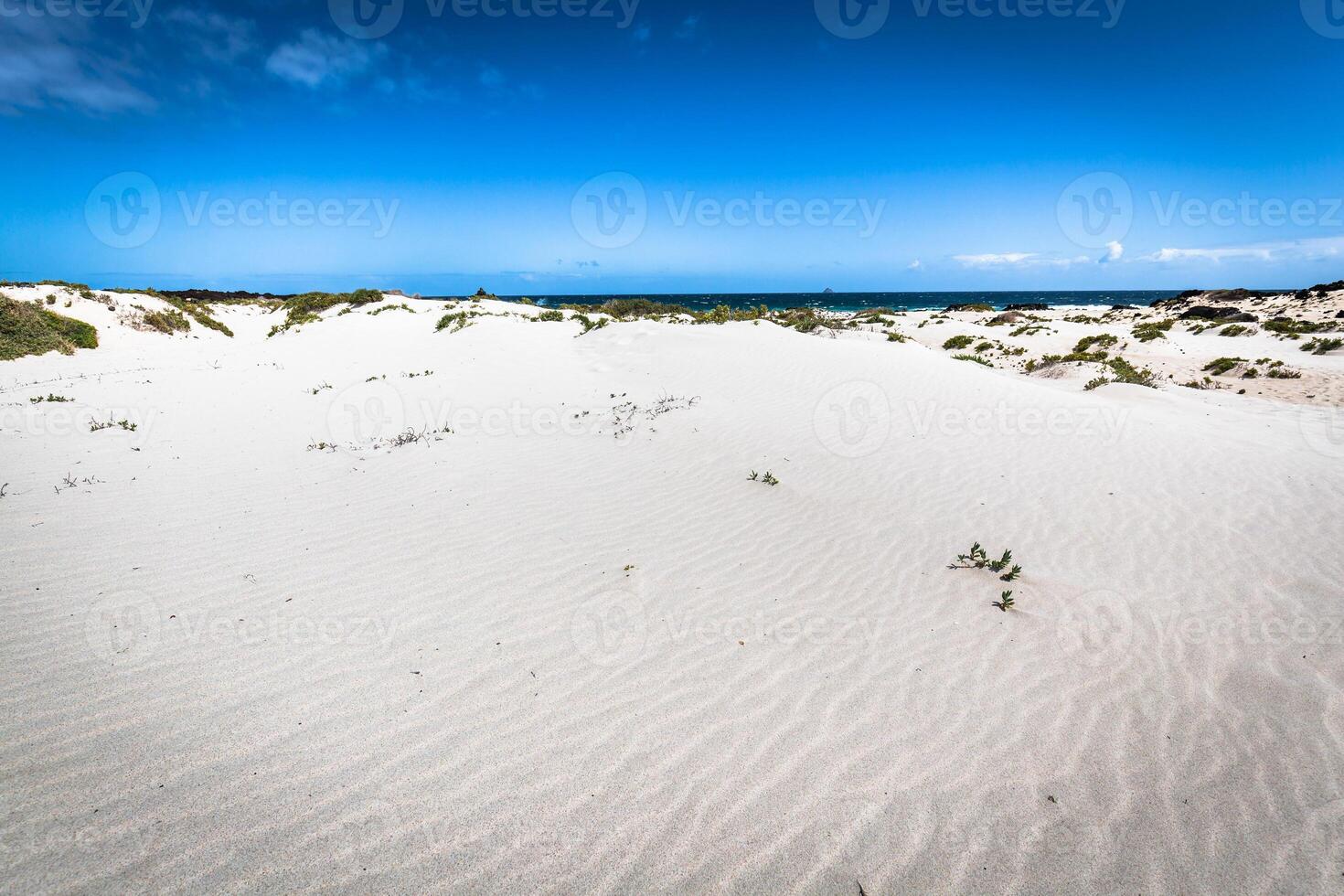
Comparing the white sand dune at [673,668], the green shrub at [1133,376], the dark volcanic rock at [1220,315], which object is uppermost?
the dark volcanic rock at [1220,315]

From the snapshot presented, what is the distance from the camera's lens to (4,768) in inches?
108

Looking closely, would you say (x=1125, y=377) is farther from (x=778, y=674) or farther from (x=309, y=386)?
(x=309, y=386)

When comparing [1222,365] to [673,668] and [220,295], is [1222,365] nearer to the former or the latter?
[673,668]

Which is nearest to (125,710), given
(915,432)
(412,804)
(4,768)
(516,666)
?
(4,768)

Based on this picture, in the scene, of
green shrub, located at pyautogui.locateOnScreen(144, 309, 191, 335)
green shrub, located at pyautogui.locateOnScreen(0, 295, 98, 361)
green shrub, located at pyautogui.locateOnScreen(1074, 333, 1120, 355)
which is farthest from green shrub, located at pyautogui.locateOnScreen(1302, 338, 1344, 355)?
green shrub, located at pyautogui.locateOnScreen(144, 309, 191, 335)

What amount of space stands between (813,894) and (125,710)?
4.00 meters

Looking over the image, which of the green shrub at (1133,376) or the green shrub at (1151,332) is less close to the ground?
the green shrub at (1151,332)

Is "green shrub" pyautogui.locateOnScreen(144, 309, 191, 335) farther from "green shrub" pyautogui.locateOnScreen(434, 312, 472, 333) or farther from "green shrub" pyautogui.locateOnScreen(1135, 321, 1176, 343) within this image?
"green shrub" pyautogui.locateOnScreen(1135, 321, 1176, 343)

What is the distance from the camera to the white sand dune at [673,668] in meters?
2.57

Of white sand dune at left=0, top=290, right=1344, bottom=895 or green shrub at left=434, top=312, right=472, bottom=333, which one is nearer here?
white sand dune at left=0, top=290, right=1344, bottom=895

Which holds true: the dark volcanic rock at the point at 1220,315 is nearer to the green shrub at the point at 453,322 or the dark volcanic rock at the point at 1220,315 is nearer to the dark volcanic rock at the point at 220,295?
the green shrub at the point at 453,322

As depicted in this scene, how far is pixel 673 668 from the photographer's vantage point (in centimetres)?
378

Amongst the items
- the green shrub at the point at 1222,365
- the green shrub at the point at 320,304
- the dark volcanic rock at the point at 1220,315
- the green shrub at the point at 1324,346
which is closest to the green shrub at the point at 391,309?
the green shrub at the point at 320,304

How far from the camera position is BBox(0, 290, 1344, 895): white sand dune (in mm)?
2572
